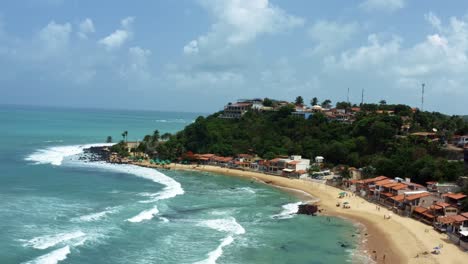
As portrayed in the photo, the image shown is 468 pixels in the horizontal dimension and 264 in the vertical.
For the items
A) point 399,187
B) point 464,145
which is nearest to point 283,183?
point 399,187

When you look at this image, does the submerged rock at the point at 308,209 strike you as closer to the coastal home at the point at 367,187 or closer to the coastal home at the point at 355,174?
the coastal home at the point at 367,187

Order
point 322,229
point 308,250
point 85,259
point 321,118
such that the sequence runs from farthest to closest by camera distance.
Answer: point 321,118 → point 322,229 → point 308,250 → point 85,259

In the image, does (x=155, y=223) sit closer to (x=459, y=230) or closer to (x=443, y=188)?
(x=459, y=230)

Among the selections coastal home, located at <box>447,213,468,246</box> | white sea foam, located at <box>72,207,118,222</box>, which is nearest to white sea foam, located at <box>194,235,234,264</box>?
white sea foam, located at <box>72,207,118,222</box>

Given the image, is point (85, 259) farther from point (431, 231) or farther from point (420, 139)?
point (420, 139)

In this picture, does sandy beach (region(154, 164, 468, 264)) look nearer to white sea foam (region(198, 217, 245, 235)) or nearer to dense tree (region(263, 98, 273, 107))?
white sea foam (region(198, 217, 245, 235))
